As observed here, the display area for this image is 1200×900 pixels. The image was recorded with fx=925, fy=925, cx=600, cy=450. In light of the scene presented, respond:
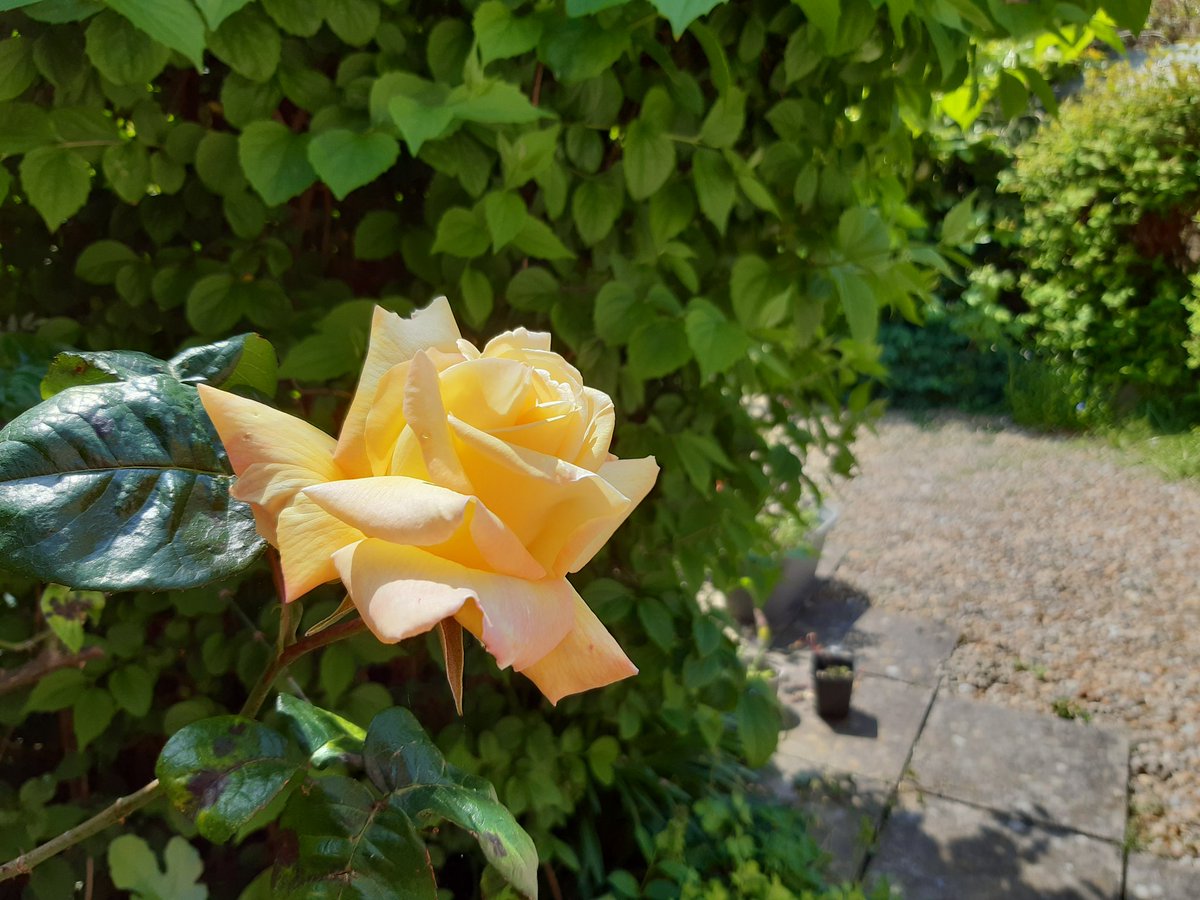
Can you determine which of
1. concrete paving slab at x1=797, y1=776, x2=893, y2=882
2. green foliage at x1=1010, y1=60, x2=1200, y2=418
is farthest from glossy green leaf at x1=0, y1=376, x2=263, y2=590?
green foliage at x1=1010, y1=60, x2=1200, y2=418

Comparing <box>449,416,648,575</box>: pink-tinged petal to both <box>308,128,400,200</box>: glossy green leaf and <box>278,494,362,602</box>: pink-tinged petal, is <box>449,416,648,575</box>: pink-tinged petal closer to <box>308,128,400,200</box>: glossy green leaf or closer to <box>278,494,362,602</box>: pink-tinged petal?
<box>278,494,362,602</box>: pink-tinged petal

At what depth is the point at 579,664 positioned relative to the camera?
41cm

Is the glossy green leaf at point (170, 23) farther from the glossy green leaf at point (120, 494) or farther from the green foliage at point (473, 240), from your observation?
the glossy green leaf at point (120, 494)

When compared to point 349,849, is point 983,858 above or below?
below

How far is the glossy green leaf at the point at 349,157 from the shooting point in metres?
0.96

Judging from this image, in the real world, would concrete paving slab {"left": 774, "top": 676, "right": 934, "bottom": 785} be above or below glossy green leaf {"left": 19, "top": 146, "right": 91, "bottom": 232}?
below

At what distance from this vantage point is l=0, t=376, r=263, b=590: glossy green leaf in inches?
16.0

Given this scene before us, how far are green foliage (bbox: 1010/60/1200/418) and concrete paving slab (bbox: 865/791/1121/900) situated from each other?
499cm

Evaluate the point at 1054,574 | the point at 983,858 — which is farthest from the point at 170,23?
the point at 1054,574

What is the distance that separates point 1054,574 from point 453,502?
17.0ft

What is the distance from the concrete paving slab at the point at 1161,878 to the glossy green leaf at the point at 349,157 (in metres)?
2.69

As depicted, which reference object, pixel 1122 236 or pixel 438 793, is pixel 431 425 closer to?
pixel 438 793

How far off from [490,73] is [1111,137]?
7016 mm

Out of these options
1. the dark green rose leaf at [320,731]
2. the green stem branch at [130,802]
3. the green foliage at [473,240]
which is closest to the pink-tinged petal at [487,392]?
the green stem branch at [130,802]
